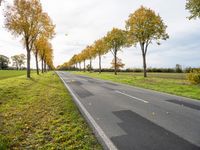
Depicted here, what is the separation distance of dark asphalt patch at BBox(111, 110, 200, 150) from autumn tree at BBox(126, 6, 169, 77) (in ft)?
92.2

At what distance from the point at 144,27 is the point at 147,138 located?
3012 cm

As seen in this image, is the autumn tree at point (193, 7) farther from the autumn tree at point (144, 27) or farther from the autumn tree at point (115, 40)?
the autumn tree at point (115, 40)

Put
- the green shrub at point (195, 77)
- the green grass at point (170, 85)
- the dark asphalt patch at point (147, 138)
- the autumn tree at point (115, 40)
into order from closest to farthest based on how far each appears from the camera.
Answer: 1. the dark asphalt patch at point (147, 138)
2. the green grass at point (170, 85)
3. the green shrub at point (195, 77)
4. the autumn tree at point (115, 40)

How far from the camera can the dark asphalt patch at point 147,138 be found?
4855 mm

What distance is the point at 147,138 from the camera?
5.45 m

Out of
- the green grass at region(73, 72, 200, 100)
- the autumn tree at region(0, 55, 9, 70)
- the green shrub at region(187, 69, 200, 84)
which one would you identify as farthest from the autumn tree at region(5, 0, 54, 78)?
the autumn tree at region(0, 55, 9, 70)

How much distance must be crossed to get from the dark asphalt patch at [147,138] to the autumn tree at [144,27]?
28093 mm

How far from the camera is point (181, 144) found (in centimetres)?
503

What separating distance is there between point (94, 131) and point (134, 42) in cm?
3043

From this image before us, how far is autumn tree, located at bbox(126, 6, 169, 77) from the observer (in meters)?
32.9

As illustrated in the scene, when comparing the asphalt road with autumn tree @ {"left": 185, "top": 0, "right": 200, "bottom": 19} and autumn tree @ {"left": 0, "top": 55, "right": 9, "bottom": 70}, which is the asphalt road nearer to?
autumn tree @ {"left": 185, "top": 0, "right": 200, "bottom": 19}

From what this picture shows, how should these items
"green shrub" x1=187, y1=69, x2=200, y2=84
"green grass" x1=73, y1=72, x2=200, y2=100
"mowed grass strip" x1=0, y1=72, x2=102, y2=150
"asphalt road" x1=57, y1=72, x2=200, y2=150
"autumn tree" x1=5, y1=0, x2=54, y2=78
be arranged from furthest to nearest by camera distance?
"autumn tree" x1=5, y1=0, x2=54, y2=78
"green shrub" x1=187, y1=69, x2=200, y2=84
"green grass" x1=73, y1=72, x2=200, y2=100
"mowed grass strip" x1=0, y1=72, x2=102, y2=150
"asphalt road" x1=57, y1=72, x2=200, y2=150

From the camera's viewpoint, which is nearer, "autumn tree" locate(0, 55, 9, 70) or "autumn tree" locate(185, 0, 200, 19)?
"autumn tree" locate(185, 0, 200, 19)

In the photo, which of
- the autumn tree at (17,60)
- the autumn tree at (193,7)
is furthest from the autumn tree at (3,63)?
the autumn tree at (193,7)
